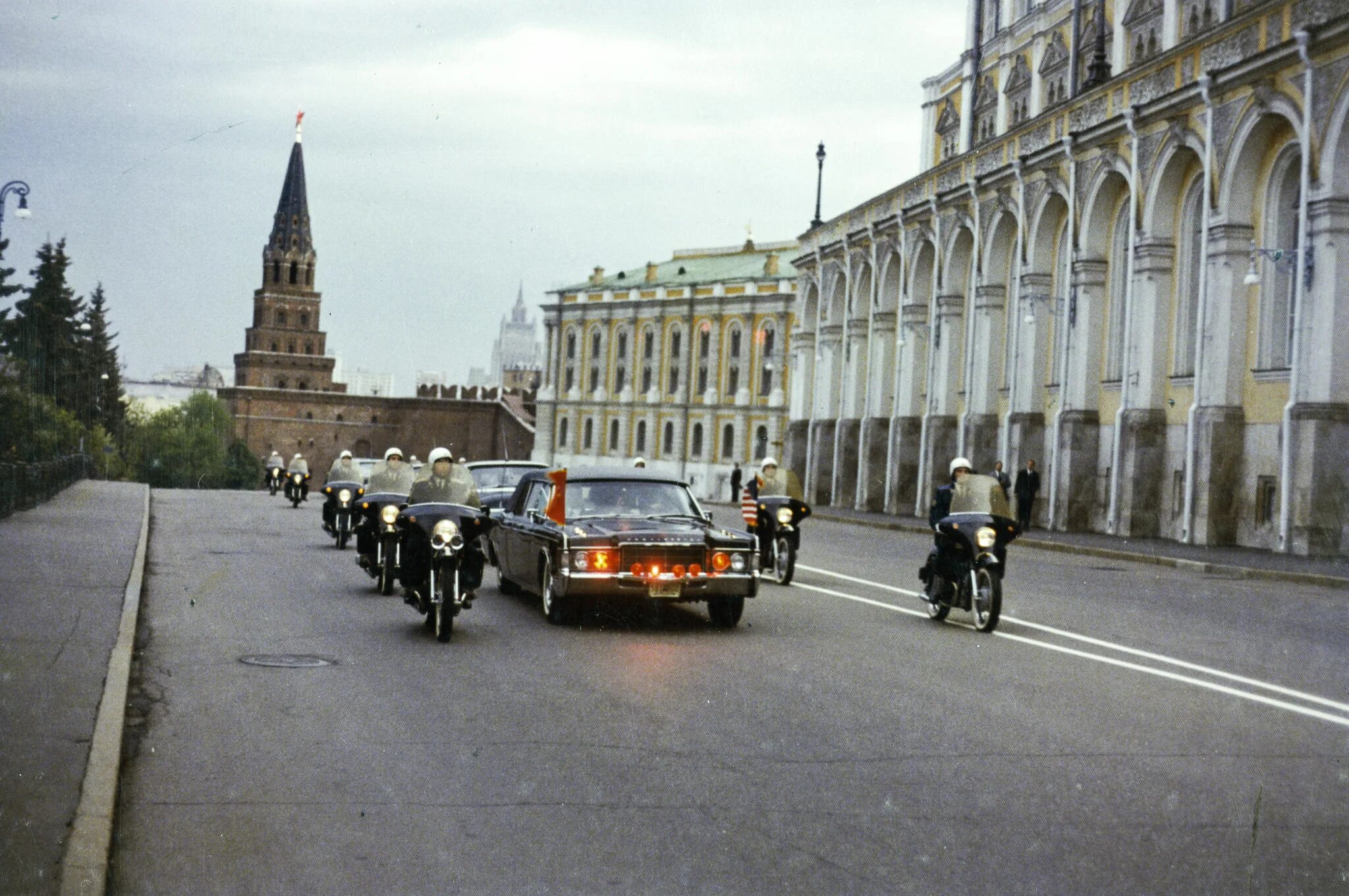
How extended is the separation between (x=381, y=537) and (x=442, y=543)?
4385 millimetres

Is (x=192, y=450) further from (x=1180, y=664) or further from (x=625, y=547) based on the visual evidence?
(x=1180, y=664)

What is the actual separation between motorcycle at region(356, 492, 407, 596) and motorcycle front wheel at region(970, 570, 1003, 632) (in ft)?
19.2

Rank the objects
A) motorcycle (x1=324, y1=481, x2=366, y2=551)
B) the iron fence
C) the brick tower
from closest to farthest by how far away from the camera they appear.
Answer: motorcycle (x1=324, y1=481, x2=366, y2=551) → the iron fence → the brick tower

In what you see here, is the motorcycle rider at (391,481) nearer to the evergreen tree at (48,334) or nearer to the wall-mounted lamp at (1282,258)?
the evergreen tree at (48,334)

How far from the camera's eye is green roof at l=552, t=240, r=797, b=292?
122m

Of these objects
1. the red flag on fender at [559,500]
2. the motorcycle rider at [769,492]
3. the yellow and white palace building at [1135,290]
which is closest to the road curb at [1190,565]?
the yellow and white palace building at [1135,290]

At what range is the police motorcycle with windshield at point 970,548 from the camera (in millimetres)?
15094

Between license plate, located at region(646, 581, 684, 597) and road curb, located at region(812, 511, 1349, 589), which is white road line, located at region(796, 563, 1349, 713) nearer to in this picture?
license plate, located at region(646, 581, 684, 597)

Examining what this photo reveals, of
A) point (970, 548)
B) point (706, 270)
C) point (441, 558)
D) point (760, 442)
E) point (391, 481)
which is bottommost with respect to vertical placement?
point (441, 558)

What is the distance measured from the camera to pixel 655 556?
14.5m

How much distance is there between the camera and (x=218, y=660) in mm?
12195

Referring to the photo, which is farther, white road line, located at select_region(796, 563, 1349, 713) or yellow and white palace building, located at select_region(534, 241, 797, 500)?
yellow and white palace building, located at select_region(534, 241, 797, 500)

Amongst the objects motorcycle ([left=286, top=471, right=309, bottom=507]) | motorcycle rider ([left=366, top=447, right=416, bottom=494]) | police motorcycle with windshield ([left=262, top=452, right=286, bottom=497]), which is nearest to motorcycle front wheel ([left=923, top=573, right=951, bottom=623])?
motorcycle rider ([left=366, top=447, right=416, bottom=494])

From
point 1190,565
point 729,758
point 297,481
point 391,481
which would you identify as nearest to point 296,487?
point 297,481
